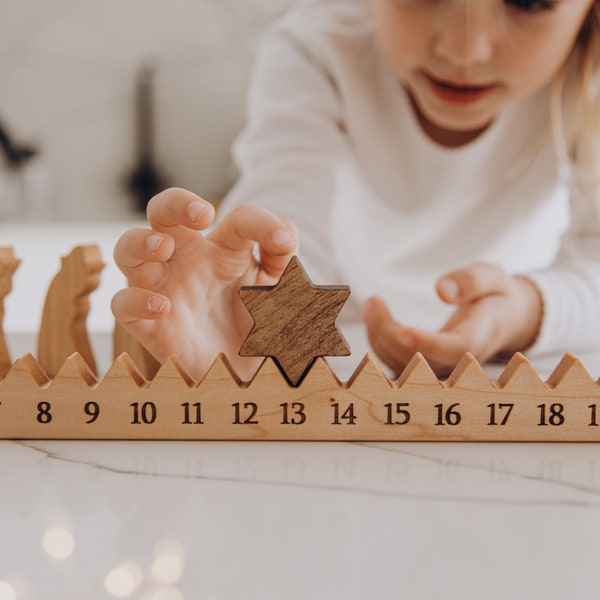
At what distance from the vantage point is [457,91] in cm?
89

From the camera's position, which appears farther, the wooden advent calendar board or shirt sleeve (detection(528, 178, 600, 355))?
shirt sleeve (detection(528, 178, 600, 355))

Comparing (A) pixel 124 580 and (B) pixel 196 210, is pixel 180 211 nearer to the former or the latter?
(B) pixel 196 210

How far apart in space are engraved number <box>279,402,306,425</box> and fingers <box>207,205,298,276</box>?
114 mm

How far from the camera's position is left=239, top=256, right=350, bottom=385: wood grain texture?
46cm

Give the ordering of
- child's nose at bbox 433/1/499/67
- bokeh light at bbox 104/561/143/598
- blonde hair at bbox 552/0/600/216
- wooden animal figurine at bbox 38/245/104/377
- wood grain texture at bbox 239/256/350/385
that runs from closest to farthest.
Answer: bokeh light at bbox 104/561/143/598 < wood grain texture at bbox 239/256/350/385 < wooden animal figurine at bbox 38/245/104/377 < child's nose at bbox 433/1/499/67 < blonde hair at bbox 552/0/600/216

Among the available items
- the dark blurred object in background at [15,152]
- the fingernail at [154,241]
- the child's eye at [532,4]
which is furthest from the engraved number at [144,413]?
the dark blurred object in background at [15,152]

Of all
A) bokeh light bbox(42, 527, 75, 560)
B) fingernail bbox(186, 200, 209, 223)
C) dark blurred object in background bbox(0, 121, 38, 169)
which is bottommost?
bokeh light bbox(42, 527, 75, 560)

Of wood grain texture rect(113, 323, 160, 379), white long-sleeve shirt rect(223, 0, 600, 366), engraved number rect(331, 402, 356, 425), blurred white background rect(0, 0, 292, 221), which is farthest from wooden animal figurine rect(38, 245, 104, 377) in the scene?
blurred white background rect(0, 0, 292, 221)

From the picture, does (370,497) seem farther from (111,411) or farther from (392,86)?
(392,86)

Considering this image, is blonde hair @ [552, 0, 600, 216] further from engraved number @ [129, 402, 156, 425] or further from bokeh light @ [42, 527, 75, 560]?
bokeh light @ [42, 527, 75, 560]

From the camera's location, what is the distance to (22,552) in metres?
0.32

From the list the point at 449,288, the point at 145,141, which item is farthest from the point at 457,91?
the point at 145,141

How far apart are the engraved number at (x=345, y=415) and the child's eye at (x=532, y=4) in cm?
53

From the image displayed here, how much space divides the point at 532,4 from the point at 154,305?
563 mm
